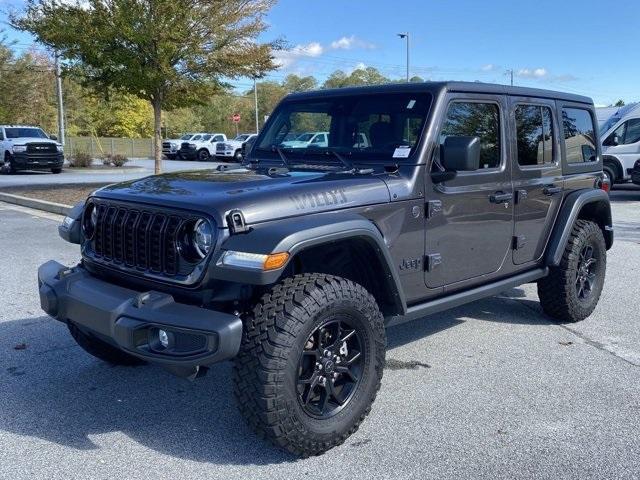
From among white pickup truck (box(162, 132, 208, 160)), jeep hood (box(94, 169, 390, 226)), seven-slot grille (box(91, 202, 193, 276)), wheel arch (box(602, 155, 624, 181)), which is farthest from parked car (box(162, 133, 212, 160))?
seven-slot grille (box(91, 202, 193, 276))

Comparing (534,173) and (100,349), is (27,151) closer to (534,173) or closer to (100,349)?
(100,349)

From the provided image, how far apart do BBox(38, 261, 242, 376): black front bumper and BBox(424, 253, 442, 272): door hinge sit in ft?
4.85

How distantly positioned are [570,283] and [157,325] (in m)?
3.60

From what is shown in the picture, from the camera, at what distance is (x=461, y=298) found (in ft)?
13.9

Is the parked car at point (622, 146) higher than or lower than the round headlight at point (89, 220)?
higher

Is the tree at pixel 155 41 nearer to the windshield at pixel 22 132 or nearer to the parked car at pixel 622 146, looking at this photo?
the parked car at pixel 622 146

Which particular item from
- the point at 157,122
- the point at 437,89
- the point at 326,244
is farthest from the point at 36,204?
the point at 326,244

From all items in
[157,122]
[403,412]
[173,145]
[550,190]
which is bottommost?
[403,412]

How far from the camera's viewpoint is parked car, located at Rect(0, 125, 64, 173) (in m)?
22.9

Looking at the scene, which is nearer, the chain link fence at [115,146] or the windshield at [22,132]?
the windshield at [22,132]

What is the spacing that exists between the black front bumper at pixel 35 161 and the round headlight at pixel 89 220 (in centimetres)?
2108

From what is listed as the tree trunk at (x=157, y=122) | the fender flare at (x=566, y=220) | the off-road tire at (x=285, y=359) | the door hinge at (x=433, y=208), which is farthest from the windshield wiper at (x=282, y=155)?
the tree trunk at (x=157, y=122)

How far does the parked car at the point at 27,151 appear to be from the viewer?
22.9 m

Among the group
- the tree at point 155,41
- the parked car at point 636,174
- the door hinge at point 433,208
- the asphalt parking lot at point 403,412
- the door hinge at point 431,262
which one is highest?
the tree at point 155,41
